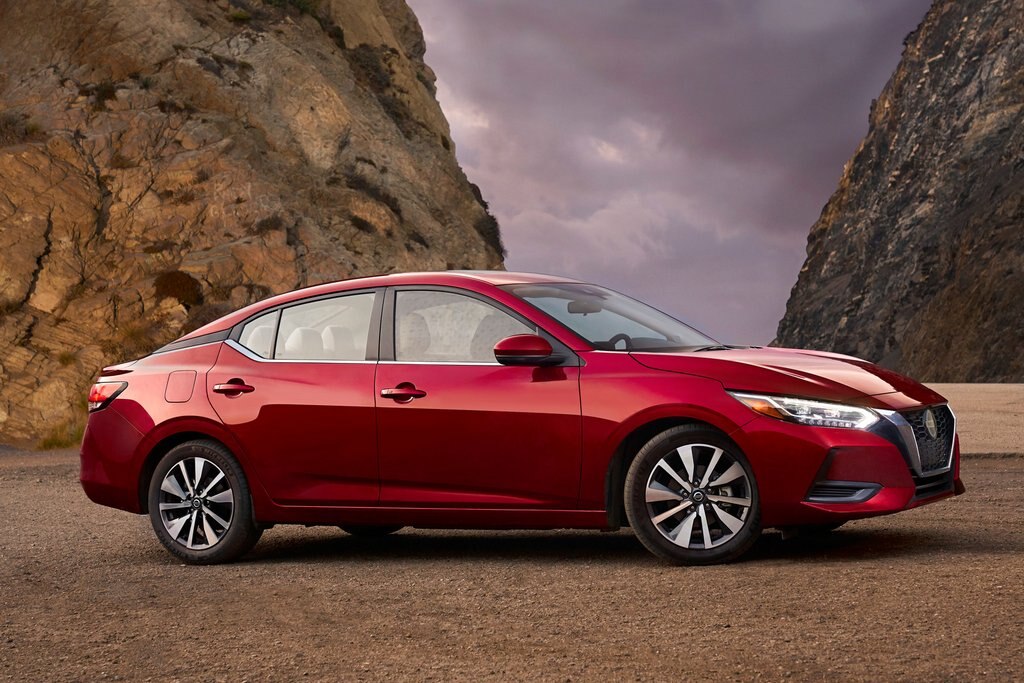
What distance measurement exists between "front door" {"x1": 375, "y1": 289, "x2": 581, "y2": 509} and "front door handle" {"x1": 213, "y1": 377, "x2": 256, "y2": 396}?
37.1 inches

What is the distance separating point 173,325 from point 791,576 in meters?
27.4

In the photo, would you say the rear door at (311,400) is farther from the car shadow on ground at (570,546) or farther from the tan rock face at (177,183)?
the tan rock face at (177,183)

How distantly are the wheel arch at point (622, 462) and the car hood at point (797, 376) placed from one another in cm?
32

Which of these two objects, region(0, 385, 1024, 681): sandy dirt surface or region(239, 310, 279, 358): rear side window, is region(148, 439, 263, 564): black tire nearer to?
region(0, 385, 1024, 681): sandy dirt surface

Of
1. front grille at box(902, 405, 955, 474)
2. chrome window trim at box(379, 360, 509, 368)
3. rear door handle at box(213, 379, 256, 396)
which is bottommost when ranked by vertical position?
front grille at box(902, 405, 955, 474)

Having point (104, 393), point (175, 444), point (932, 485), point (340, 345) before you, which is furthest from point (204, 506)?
point (932, 485)

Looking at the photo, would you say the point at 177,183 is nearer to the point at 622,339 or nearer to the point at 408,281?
the point at 408,281

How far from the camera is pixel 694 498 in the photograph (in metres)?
7.01

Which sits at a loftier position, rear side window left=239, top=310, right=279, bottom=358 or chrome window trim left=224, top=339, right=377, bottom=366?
rear side window left=239, top=310, right=279, bottom=358

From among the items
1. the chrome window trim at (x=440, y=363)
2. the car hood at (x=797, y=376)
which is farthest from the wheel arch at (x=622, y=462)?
the chrome window trim at (x=440, y=363)

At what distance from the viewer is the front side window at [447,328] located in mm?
7645

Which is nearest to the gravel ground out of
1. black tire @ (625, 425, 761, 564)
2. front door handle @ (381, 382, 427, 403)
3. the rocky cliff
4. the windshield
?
black tire @ (625, 425, 761, 564)

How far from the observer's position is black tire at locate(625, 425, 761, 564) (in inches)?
275

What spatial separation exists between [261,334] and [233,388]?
0.41 m
